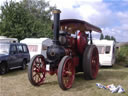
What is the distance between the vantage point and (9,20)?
18047 mm

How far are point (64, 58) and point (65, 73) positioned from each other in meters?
0.48

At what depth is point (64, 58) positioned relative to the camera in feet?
17.4


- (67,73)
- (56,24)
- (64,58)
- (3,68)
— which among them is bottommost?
(3,68)

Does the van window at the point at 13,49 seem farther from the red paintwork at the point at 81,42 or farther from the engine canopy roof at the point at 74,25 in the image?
the red paintwork at the point at 81,42

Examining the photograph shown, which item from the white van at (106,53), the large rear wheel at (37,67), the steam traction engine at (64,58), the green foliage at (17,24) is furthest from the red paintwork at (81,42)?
the green foliage at (17,24)

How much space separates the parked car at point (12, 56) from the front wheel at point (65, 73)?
358 centimetres

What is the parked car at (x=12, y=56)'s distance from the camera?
7969 mm

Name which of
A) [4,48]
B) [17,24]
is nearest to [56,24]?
[4,48]

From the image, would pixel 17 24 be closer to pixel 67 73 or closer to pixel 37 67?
pixel 37 67

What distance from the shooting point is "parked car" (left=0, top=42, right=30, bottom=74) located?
7969 millimetres

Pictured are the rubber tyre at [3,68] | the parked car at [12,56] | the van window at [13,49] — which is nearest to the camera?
the rubber tyre at [3,68]

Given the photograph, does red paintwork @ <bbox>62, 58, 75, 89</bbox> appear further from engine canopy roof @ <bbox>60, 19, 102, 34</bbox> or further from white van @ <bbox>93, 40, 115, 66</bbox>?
white van @ <bbox>93, 40, 115, 66</bbox>

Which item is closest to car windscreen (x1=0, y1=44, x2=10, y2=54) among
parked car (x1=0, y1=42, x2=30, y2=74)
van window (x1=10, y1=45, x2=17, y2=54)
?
parked car (x1=0, y1=42, x2=30, y2=74)

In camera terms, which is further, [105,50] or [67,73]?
[105,50]
